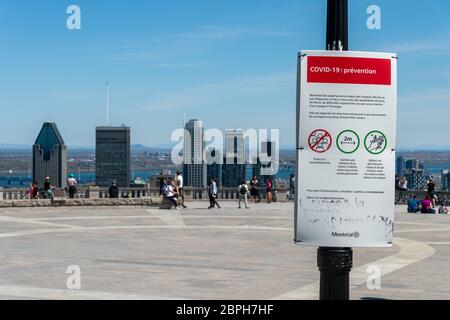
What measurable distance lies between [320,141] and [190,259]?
26.3 feet

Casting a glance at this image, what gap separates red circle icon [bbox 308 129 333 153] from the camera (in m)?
7.55

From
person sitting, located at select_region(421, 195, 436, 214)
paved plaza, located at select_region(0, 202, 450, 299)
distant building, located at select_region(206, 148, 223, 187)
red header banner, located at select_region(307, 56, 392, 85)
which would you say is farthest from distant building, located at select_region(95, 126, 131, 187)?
red header banner, located at select_region(307, 56, 392, 85)

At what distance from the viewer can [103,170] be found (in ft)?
248

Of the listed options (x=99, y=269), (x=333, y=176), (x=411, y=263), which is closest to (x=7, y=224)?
(x=99, y=269)

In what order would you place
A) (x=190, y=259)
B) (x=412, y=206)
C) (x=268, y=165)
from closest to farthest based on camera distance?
(x=190, y=259)
(x=412, y=206)
(x=268, y=165)

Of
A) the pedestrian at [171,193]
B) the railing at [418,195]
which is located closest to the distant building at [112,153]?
the railing at [418,195]

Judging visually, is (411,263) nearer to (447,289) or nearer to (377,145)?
(447,289)

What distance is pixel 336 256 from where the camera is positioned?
773cm

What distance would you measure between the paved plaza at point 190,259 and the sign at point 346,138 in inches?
135

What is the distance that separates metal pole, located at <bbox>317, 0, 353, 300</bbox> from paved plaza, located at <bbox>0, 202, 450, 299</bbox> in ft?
10.3

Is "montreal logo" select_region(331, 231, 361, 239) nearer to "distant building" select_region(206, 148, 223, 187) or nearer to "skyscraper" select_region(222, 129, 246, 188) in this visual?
"distant building" select_region(206, 148, 223, 187)

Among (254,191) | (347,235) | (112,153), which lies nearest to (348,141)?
(347,235)

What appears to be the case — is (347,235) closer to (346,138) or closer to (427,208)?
(346,138)

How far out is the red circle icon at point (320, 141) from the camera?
755cm
